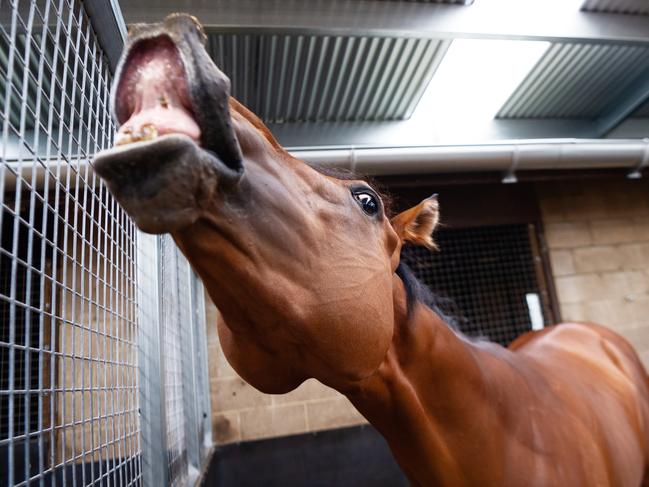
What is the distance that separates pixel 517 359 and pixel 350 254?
1.38 m

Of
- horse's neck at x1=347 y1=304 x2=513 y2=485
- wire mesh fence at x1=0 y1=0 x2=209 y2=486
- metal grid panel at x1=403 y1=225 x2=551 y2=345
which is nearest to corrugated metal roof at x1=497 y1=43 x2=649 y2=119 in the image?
metal grid panel at x1=403 y1=225 x2=551 y2=345

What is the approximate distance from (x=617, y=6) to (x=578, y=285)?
2.89 m

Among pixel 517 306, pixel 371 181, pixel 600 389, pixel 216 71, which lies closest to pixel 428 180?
pixel 517 306

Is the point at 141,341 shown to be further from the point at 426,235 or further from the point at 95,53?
the point at 426,235

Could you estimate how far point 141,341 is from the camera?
146cm

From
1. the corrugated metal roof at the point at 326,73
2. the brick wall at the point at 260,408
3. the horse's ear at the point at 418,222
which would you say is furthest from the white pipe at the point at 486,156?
the brick wall at the point at 260,408

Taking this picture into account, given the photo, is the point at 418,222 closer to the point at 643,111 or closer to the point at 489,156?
the point at 489,156

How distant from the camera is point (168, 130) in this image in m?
0.68

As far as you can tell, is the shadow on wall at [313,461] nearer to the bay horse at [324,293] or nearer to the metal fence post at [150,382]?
the bay horse at [324,293]

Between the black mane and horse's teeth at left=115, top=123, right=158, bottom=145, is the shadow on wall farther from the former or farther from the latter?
horse's teeth at left=115, top=123, right=158, bottom=145

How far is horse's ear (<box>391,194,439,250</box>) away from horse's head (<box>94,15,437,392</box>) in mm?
317

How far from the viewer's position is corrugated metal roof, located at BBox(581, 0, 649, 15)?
3284 millimetres

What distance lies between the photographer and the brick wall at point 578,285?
167 inches

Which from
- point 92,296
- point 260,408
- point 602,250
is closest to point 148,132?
point 92,296
